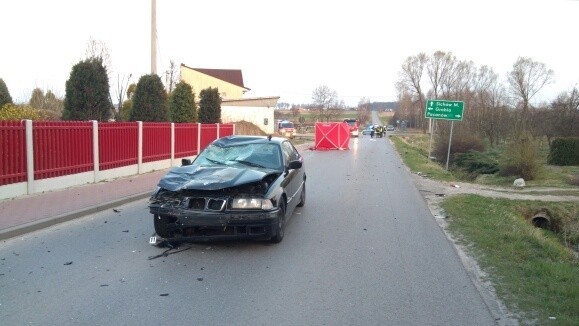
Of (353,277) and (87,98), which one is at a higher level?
(87,98)

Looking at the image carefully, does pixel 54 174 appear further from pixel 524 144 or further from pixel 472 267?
pixel 524 144

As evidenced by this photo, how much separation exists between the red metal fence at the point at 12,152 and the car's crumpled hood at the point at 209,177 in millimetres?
4756

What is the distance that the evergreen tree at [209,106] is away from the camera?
27.2 meters

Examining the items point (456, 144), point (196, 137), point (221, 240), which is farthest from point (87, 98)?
point (456, 144)

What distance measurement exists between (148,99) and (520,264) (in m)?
15.6

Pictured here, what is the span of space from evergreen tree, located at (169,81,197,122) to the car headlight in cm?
1808

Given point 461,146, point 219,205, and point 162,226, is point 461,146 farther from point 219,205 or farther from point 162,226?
point 162,226

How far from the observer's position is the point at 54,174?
12.5 m

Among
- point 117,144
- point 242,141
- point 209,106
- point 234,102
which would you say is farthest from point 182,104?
point 234,102

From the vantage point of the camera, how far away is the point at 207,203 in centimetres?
714

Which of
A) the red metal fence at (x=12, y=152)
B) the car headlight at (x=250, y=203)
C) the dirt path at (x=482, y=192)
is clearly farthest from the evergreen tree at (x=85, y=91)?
the car headlight at (x=250, y=203)

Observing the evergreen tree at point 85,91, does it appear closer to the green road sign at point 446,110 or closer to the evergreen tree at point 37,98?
the green road sign at point 446,110

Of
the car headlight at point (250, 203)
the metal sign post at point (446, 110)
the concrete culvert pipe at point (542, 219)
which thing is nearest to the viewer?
the car headlight at point (250, 203)

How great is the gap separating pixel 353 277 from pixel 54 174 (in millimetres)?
8839
